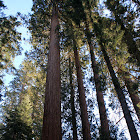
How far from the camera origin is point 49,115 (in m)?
2.97

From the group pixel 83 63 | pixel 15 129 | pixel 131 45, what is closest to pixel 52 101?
pixel 131 45

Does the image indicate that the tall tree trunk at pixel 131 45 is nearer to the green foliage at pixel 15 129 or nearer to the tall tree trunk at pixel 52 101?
the tall tree trunk at pixel 52 101

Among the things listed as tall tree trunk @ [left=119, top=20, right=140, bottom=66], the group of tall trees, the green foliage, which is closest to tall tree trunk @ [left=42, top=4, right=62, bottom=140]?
the group of tall trees

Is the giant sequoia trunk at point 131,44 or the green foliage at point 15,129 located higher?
the giant sequoia trunk at point 131,44

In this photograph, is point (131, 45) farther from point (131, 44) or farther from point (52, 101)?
point (52, 101)

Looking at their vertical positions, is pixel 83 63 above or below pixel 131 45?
above

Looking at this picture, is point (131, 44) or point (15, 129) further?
point (15, 129)

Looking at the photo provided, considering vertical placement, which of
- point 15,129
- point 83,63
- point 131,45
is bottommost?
point 15,129

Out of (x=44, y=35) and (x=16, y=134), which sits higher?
(x=44, y=35)

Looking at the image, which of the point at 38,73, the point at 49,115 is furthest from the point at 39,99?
the point at 49,115

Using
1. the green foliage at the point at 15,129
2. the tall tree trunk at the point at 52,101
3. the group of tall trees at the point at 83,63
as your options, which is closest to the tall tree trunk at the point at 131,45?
the group of tall trees at the point at 83,63

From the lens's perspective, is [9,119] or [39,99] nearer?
[9,119]

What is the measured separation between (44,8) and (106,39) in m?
5.76

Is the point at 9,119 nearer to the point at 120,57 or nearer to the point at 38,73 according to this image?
the point at 38,73
